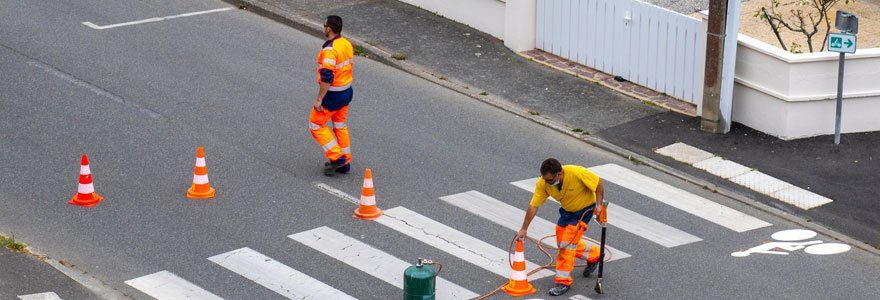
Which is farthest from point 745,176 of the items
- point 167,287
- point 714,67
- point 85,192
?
point 85,192

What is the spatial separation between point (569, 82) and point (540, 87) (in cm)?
47

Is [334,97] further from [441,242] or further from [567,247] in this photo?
[567,247]

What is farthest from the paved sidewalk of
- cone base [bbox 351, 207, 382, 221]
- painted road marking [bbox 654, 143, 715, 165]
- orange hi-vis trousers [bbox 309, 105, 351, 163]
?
painted road marking [bbox 654, 143, 715, 165]

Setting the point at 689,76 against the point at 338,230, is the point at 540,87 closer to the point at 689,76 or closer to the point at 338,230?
the point at 689,76

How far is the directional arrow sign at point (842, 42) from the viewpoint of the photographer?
640 inches

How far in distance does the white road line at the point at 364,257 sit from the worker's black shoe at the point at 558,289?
70cm

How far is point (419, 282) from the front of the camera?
1177 centimetres

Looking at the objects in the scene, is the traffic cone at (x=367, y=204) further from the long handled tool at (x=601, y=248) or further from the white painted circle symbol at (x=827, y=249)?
the white painted circle symbol at (x=827, y=249)

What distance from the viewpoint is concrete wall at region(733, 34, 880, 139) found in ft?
55.3

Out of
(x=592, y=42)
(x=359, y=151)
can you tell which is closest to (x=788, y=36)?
(x=592, y=42)

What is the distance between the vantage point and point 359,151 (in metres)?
16.4

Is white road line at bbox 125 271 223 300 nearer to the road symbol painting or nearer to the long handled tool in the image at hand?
the long handled tool

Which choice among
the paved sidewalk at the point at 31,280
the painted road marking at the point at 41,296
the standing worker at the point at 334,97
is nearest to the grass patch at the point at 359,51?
the standing worker at the point at 334,97

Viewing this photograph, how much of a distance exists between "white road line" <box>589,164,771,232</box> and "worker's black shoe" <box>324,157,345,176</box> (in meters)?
2.97
